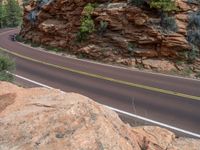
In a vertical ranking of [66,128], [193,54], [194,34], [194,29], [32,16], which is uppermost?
[66,128]

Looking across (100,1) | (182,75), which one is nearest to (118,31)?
(100,1)

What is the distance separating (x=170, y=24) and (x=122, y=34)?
155 inches

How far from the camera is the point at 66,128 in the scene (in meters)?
3.51

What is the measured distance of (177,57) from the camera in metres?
21.8

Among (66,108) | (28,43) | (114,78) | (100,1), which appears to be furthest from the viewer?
(28,43)

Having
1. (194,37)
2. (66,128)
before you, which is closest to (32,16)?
(194,37)

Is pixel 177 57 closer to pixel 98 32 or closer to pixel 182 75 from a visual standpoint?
pixel 182 75

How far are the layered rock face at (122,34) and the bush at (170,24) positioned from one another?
0.95ft

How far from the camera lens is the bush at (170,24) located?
22.6 metres

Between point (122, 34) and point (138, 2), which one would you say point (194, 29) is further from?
point (122, 34)

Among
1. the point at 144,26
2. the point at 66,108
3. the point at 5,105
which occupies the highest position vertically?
the point at 66,108

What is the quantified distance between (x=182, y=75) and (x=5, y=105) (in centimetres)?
1631

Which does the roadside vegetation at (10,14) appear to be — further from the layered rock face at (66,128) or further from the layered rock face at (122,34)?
the layered rock face at (66,128)

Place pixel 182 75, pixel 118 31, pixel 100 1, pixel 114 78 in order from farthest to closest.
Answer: pixel 100 1, pixel 118 31, pixel 182 75, pixel 114 78
